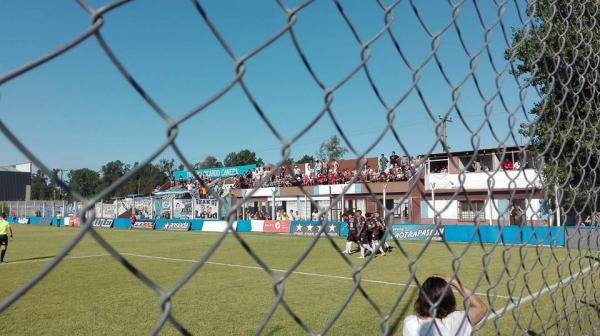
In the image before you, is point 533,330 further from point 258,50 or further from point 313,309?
point 258,50

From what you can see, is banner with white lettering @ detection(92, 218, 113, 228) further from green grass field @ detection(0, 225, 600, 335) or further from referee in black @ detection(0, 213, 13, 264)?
referee in black @ detection(0, 213, 13, 264)

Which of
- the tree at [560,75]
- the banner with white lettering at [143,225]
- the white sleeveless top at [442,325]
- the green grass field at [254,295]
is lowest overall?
the banner with white lettering at [143,225]

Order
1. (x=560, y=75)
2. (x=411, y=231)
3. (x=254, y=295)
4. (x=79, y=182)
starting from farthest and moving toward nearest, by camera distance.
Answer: (x=411, y=231)
(x=254, y=295)
(x=79, y=182)
(x=560, y=75)

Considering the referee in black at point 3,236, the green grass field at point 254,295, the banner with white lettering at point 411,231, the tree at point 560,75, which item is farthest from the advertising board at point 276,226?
the tree at point 560,75

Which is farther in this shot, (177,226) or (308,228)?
(177,226)

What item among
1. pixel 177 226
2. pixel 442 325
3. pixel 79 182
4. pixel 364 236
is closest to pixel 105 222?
pixel 177 226

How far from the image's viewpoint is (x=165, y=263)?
14.6 meters

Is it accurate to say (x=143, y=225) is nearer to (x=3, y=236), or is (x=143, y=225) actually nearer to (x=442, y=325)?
(x=3, y=236)

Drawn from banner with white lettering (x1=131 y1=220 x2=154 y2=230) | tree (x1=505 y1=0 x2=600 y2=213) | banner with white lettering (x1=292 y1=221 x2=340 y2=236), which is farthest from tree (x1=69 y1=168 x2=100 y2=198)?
banner with white lettering (x1=131 y1=220 x2=154 y2=230)

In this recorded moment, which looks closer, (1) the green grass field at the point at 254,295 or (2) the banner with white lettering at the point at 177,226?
(1) the green grass field at the point at 254,295

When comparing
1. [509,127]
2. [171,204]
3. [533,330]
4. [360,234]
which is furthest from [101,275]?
[171,204]

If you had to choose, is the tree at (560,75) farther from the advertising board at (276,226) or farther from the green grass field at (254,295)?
the advertising board at (276,226)

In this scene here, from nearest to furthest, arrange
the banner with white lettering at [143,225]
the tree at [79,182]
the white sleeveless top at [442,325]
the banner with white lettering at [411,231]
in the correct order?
1. the tree at [79,182]
2. the white sleeveless top at [442,325]
3. the banner with white lettering at [411,231]
4. the banner with white lettering at [143,225]

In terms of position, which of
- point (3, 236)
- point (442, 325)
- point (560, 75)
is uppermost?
point (560, 75)
